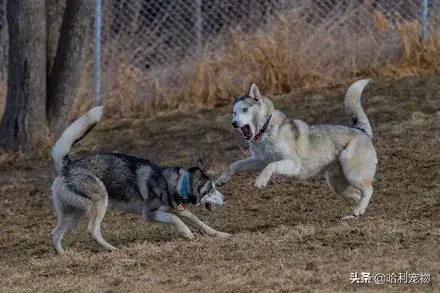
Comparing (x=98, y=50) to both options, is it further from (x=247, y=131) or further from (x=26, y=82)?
(x=247, y=131)

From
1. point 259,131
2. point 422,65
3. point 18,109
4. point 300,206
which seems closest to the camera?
point 259,131

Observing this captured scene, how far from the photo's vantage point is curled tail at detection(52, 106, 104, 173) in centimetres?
686

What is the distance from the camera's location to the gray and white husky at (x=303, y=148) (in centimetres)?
703

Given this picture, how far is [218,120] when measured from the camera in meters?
11.5

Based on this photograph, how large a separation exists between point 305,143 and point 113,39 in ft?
18.0

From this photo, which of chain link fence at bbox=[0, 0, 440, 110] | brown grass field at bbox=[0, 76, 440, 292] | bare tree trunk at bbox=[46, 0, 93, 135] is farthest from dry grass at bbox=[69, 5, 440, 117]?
bare tree trunk at bbox=[46, 0, 93, 135]

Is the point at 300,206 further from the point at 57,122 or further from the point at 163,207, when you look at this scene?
the point at 57,122

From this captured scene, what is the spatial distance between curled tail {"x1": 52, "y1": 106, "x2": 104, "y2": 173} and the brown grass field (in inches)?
25.8

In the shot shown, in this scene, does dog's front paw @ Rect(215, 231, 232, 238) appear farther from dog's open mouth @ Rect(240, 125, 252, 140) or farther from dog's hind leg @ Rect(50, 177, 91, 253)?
dog's hind leg @ Rect(50, 177, 91, 253)

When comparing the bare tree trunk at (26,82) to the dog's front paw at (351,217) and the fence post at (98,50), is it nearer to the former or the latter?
the fence post at (98,50)

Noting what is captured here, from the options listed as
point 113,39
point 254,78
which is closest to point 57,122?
point 113,39

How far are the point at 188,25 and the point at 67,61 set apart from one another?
2.13m

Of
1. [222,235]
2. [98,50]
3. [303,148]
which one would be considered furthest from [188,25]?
[222,235]

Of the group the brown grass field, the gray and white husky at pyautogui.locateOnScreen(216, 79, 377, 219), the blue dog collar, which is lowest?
the brown grass field
